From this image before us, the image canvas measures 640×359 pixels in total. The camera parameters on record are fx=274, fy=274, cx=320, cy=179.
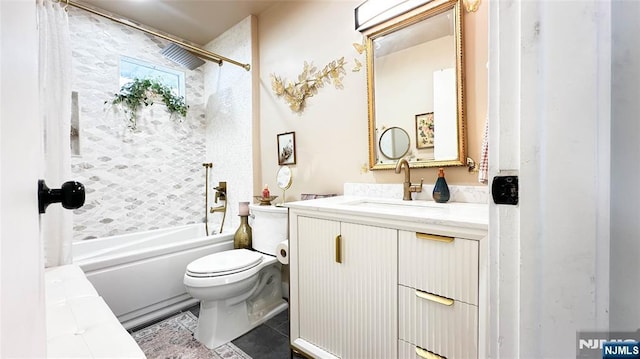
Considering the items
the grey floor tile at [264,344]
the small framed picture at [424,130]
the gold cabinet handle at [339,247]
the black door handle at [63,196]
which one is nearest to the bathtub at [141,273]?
the grey floor tile at [264,344]

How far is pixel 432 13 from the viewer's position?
4.87 ft

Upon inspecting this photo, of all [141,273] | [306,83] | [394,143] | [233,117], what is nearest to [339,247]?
[394,143]

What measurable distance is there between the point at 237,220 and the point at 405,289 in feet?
6.56

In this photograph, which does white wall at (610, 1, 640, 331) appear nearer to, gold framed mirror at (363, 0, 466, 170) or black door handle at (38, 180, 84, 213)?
black door handle at (38, 180, 84, 213)

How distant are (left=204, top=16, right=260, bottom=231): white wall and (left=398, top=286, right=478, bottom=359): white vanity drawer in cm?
177

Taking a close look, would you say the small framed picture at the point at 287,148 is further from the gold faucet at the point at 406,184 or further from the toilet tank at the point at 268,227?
the gold faucet at the point at 406,184

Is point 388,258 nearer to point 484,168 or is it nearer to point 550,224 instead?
point 484,168

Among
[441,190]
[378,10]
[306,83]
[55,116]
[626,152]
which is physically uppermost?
[378,10]

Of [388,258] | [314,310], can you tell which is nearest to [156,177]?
[314,310]

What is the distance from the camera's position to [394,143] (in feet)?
5.52

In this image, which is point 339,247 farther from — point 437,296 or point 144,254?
point 144,254

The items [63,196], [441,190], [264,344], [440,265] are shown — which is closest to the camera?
[63,196]

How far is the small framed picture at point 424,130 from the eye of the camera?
5.04ft

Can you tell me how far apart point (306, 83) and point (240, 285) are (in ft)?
4.95
